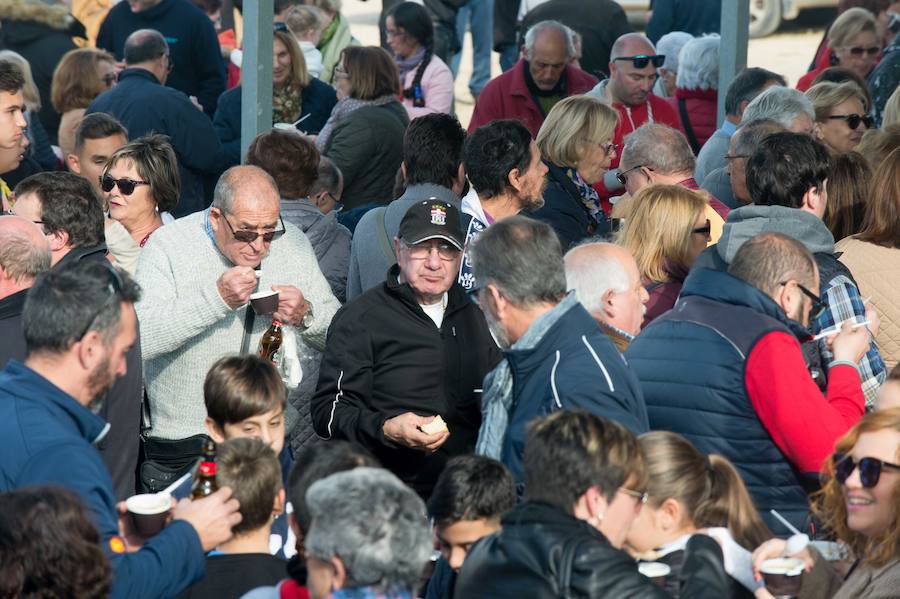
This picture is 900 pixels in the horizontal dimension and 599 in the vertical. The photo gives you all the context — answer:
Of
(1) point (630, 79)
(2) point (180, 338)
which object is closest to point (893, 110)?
(1) point (630, 79)

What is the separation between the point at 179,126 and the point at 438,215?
372 centimetres

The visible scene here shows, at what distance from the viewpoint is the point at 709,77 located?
29.7 ft

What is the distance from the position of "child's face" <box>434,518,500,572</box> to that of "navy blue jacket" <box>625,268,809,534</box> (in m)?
0.79

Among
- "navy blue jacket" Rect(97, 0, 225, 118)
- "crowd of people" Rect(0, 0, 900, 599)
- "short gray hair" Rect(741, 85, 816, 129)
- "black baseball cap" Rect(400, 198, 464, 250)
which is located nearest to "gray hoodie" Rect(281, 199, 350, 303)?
"crowd of people" Rect(0, 0, 900, 599)

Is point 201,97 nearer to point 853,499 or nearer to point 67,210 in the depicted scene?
point 67,210

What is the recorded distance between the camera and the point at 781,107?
6836mm

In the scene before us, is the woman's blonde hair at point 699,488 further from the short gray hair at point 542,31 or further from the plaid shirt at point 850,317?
the short gray hair at point 542,31

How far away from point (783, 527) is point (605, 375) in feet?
2.68

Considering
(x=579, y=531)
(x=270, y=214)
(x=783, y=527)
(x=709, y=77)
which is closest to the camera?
(x=579, y=531)

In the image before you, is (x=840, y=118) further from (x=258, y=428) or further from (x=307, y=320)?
(x=258, y=428)

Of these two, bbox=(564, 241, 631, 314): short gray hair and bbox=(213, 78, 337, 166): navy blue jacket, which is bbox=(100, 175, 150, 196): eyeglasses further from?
bbox=(213, 78, 337, 166): navy blue jacket

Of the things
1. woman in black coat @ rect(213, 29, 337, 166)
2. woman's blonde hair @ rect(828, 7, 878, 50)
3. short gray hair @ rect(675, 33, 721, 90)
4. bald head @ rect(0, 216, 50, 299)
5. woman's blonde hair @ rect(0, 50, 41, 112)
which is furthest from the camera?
woman's blonde hair @ rect(828, 7, 878, 50)

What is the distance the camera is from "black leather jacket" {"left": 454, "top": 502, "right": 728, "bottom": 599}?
9.97 ft

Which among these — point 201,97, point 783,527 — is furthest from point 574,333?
point 201,97
